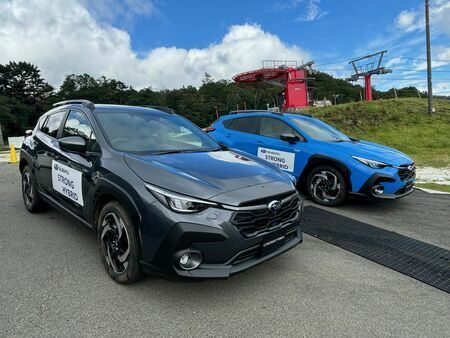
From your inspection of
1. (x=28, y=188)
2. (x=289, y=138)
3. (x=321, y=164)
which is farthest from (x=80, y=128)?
(x=321, y=164)

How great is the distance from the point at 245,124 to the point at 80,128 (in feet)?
13.0

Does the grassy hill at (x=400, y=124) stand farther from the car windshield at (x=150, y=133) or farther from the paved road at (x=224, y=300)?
the car windshield at (x=150, y=133)

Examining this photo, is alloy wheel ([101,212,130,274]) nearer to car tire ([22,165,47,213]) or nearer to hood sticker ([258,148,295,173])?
car tire ([22,165,47,213])

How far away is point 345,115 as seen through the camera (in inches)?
772

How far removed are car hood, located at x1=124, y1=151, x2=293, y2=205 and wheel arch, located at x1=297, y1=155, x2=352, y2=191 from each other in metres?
2.48

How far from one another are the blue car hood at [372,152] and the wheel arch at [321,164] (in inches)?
9.6

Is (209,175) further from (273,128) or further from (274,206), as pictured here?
(273,128)

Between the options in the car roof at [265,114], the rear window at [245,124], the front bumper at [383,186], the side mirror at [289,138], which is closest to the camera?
the front bumper at [383,186]

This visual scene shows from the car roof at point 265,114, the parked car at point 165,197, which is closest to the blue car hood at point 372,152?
the car roof at point 265,114

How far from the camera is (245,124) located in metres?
7.14

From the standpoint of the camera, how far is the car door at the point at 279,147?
241 inches

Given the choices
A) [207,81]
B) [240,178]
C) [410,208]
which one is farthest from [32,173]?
[207,81]

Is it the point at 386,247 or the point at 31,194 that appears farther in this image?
the point at 31,194

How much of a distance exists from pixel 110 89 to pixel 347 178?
84.6m
